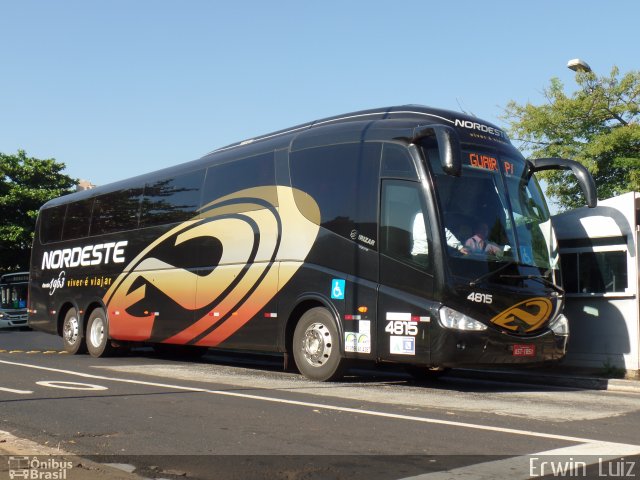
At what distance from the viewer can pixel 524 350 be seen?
437 inches

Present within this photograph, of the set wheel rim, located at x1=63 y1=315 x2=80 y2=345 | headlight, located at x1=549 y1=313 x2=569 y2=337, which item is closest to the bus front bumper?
headlight, located at x1=549 y1=313 x2=569 y2=337

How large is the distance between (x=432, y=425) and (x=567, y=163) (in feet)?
20.8

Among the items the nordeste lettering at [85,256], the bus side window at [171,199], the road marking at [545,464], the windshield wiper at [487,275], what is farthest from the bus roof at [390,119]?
the road marking at [545,464]

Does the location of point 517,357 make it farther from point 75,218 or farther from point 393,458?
point 75,218

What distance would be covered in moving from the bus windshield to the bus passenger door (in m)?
0.38

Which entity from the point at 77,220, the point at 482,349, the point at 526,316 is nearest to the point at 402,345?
the point at 482,349

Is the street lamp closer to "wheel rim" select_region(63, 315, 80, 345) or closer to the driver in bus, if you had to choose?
the driver in bus

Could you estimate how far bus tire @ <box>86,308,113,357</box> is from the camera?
733 inches

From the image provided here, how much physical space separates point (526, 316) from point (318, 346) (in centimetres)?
325

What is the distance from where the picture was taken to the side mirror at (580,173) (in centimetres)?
1213

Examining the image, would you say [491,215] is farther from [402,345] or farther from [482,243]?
[402,345]

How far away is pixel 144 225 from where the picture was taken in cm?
1748

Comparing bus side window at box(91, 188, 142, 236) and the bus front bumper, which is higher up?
bus side window at box(91, 188, 142, 236)

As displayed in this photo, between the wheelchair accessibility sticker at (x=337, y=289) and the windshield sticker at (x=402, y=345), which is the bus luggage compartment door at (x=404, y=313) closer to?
the windshield sticker at (x=402, y=345)
